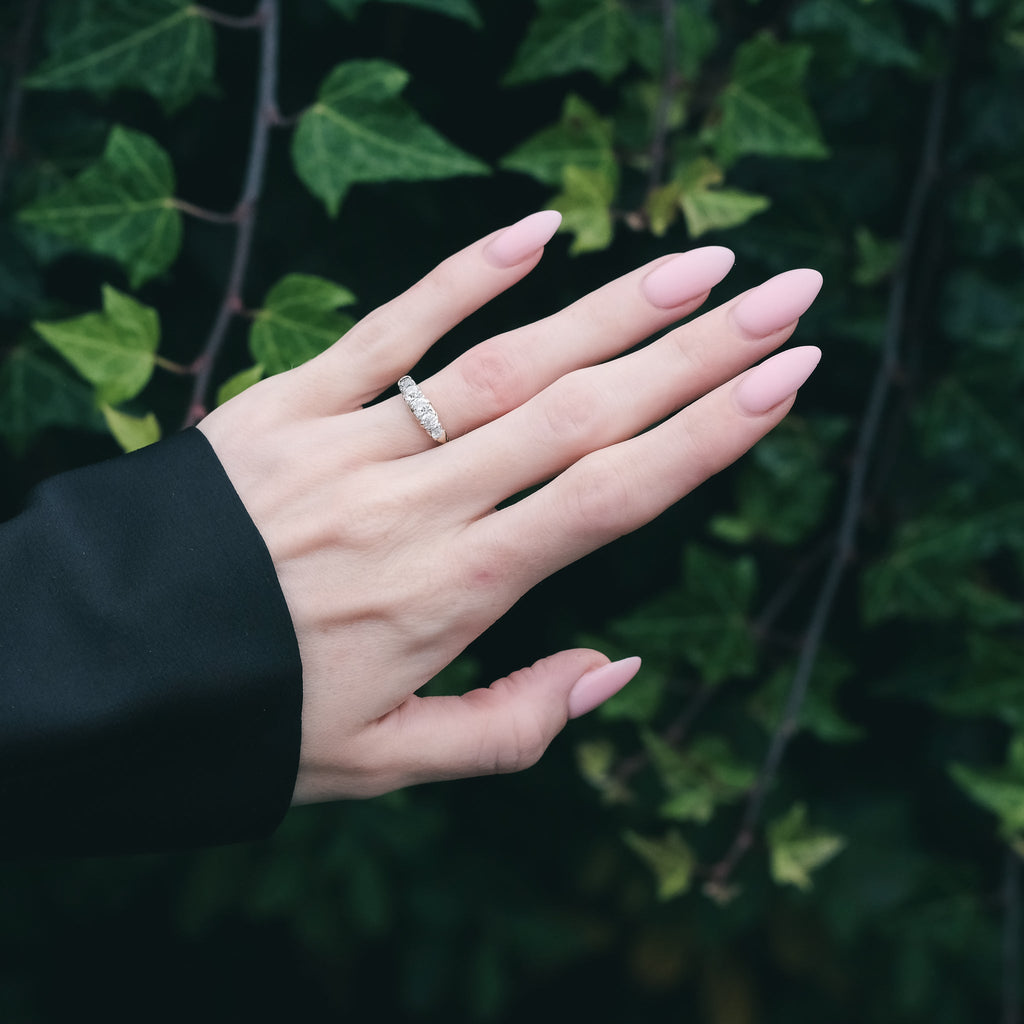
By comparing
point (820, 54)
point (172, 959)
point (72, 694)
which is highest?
point (820, 54)

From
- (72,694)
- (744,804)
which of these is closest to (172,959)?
(744,804)

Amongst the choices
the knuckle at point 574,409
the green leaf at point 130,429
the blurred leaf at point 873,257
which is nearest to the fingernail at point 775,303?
the knuckle at point 574,409

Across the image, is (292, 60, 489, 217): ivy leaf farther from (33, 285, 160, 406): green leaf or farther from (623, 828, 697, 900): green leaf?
(623, 828, 697, 900): green leaf

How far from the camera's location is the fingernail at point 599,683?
2.35ft

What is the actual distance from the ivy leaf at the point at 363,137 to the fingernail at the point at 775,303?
26cm

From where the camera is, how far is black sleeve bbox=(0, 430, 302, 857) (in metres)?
→ 0.58

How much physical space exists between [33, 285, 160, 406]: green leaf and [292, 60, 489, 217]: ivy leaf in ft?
0.58

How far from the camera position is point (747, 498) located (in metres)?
1.02

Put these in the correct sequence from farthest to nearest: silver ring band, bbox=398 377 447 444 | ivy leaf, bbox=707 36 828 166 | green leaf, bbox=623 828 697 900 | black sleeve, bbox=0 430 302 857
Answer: green leaf, bbox=623 828 697 900
ivy leaf, bbox=707 36 828 166
silver ring band, bbox=398 377 447 444
black sleeve, bbox=0 430 302 857

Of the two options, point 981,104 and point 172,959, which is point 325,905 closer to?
point 172,959

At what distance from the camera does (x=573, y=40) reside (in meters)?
0.83

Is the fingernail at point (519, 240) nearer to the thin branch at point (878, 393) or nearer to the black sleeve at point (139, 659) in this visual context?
the black sleeve at point (139, 659)

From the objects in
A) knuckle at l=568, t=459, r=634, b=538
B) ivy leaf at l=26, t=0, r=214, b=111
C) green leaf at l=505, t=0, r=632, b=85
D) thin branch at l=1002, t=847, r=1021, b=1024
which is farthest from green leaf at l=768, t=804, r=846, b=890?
ivy leaf at l=26, t=0, r=214, b=111

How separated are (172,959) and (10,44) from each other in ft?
5.66
